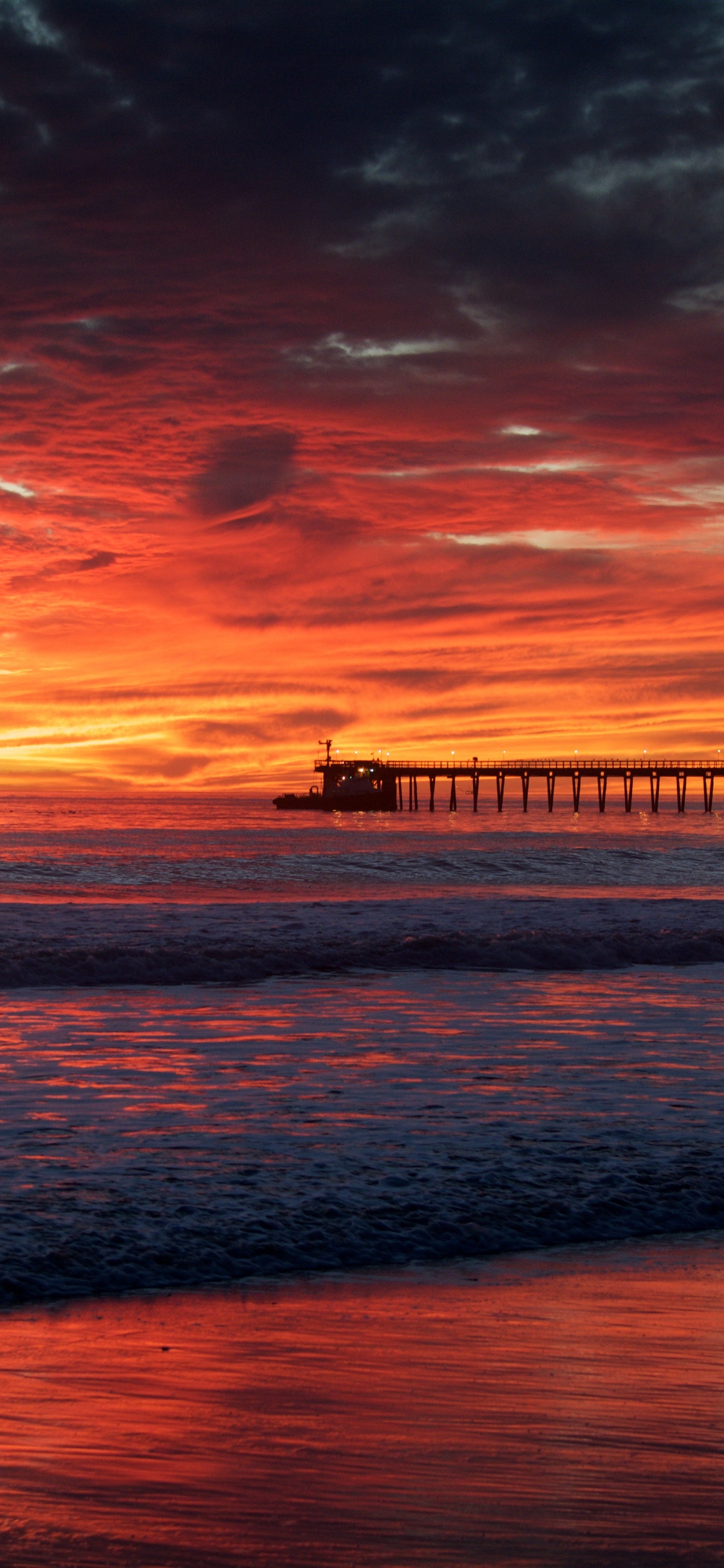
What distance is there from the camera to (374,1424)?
4.80m

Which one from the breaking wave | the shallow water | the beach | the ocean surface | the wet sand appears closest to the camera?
the wet sand

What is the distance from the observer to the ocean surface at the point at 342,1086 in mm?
7117

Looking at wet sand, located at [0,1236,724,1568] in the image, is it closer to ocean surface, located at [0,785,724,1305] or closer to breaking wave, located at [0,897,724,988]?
ocean surface, located at [0,785,724,1305]

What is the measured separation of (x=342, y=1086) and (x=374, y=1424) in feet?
20.3

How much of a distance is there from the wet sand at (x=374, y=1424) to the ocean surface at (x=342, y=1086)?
0.66m

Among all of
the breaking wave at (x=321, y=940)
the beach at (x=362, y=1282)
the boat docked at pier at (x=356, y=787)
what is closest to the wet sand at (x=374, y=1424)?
the beach at (x=362, y=1282)

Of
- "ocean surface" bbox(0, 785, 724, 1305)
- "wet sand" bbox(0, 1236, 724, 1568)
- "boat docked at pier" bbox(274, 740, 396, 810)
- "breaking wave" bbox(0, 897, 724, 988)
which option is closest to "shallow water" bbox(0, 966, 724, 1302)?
"ocean surface" bbox(0, 785, 724, 1305)

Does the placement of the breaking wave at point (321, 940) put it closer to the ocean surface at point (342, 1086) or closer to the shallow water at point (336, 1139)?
the ocean surface at point (342, 1086)

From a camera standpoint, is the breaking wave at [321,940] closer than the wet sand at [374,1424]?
No

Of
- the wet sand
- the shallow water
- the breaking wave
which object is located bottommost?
the breaking wave

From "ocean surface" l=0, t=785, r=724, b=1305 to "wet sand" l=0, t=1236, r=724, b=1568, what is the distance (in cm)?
66

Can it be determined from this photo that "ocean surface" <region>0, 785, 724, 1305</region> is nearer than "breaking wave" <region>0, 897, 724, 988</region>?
Yes

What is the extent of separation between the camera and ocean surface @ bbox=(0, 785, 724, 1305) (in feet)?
23.4

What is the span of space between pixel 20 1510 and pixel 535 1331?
251cm
